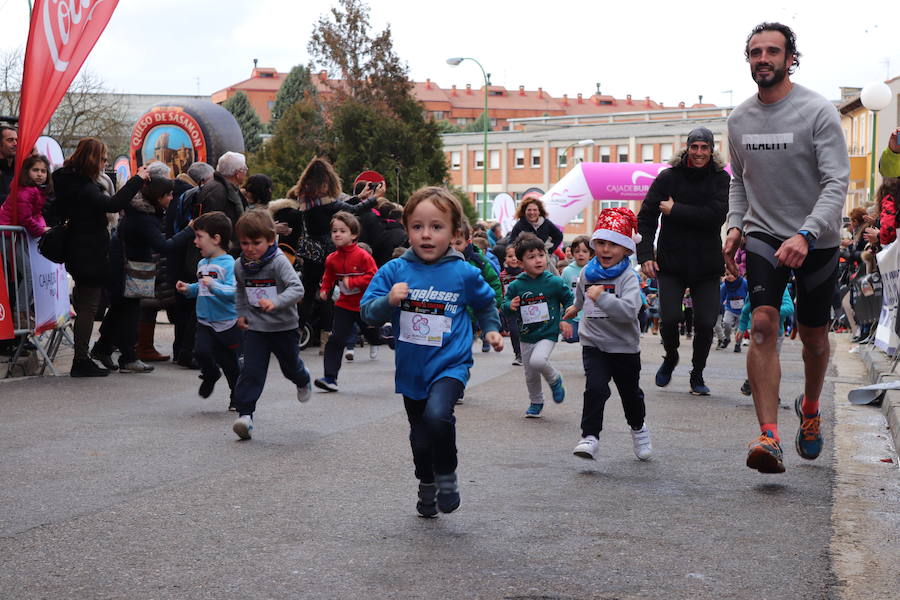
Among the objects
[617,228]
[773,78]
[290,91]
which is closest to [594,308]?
[617,228]

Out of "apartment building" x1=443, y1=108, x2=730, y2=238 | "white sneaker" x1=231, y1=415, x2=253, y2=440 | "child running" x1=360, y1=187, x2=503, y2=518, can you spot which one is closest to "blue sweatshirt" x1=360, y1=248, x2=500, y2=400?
"child running" x1=360, y1=187, x2=503, y2=518

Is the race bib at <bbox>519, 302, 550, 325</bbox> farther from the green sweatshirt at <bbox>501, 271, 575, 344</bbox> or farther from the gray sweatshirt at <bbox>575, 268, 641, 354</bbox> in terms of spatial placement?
the gray sweatshirt at <bbox>575, 268, 641, 354</bbox>

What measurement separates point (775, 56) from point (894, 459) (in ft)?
7.96

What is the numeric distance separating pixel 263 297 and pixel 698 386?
410 cm

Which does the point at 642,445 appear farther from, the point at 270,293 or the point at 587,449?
the point at 270,293

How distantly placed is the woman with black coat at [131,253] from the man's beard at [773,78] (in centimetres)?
668

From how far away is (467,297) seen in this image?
542 cm

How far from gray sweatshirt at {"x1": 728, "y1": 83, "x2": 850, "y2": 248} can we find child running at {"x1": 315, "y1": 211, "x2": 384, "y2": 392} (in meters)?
4.85

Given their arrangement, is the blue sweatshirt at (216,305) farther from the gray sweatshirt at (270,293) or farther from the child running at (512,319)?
the child running at (512,319)

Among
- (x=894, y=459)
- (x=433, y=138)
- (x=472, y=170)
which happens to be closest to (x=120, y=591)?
(x=894, y=459)

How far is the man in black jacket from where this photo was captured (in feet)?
31.1

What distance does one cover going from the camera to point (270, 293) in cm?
816

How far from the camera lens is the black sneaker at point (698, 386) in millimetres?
10281

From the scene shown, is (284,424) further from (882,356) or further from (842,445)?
(882,356)
